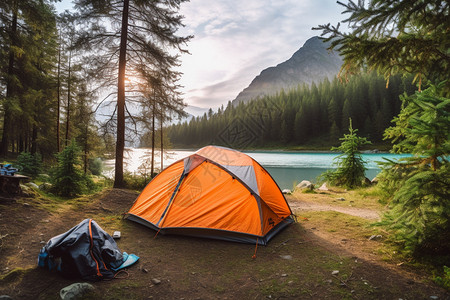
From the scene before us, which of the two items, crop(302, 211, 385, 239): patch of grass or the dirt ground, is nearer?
the dirt ground

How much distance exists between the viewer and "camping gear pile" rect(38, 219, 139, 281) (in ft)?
11.1

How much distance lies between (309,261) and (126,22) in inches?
458

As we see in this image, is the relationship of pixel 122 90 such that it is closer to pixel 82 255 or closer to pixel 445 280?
pixel 82 255

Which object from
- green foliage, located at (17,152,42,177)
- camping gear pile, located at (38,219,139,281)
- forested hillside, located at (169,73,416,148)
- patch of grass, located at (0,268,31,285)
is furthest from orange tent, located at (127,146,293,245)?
forested hillside, located at (169,73,416,148)

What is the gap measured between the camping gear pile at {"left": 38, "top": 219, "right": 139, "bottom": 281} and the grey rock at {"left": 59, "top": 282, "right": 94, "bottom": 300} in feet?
1.02

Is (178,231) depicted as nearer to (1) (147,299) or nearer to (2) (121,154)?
(1) (147,299)

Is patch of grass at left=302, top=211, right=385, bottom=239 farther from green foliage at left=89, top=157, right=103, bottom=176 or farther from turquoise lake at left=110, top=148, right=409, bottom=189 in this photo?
green foliage at left=89, top=157, right=103, bottom=176

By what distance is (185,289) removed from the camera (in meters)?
3.44

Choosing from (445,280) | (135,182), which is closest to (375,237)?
(445,280)

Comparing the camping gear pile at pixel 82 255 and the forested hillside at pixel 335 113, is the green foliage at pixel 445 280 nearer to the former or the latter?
the camping gear pile at pixel 82 255

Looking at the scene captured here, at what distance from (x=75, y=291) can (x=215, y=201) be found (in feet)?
10.4

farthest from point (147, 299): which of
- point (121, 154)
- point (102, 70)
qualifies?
point (102, 70)

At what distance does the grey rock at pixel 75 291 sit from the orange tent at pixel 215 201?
229cm

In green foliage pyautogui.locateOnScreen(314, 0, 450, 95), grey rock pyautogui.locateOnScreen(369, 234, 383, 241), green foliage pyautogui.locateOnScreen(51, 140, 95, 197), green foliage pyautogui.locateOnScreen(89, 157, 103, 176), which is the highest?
green foliage pyautogui.locateOnScreen(314, 0, 450, 95)
